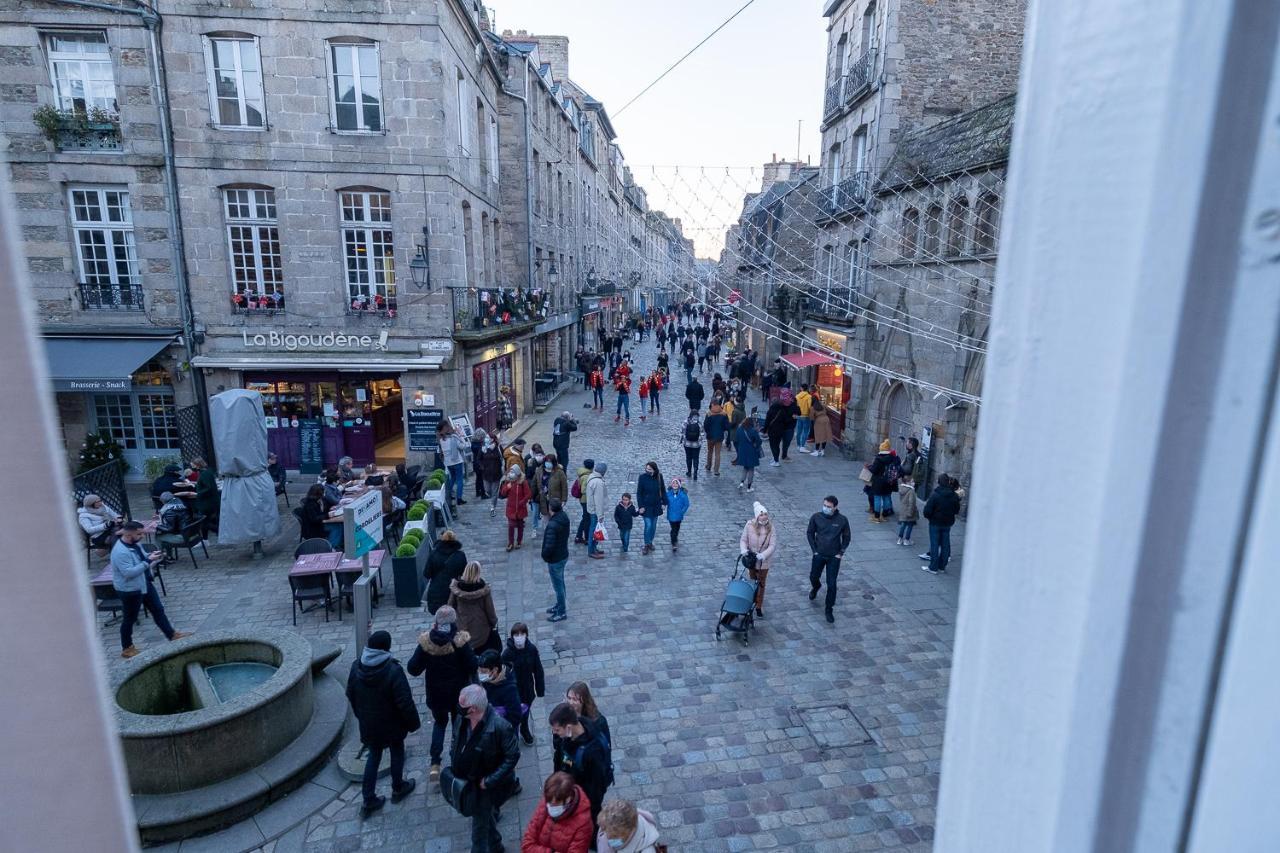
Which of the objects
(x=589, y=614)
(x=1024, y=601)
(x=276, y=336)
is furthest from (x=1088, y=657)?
(x=276, y=336)

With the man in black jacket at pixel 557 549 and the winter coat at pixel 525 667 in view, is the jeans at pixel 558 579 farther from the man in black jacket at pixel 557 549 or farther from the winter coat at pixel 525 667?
the winter coat at pixel 525 667

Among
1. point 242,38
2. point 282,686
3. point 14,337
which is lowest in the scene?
point 282,686

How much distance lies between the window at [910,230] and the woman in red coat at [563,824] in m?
12.4

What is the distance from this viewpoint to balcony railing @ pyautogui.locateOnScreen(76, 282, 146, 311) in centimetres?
1479

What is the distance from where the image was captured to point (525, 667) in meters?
6.25

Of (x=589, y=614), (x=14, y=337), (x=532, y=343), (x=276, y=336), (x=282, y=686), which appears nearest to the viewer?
(x=14, y=337)

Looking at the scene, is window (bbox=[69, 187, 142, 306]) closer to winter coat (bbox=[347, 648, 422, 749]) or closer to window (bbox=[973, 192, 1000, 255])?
winter coat (bbox=[347, 648, 422, 749])

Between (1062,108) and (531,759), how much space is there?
6.76 m

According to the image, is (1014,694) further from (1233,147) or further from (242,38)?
(242,38)

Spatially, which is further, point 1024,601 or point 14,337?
point 1024,601

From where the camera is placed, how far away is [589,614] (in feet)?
29.6

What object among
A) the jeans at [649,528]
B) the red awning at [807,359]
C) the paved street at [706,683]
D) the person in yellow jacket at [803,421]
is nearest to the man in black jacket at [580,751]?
the paved street at [706,683]

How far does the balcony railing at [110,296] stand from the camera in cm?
1479

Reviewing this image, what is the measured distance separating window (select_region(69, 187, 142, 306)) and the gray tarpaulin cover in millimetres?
7026
